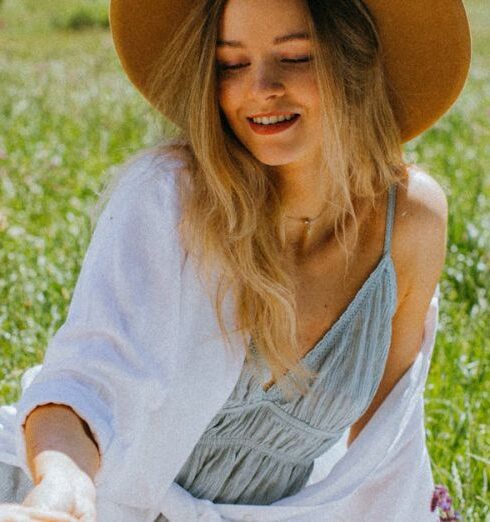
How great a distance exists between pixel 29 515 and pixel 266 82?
3.63ft

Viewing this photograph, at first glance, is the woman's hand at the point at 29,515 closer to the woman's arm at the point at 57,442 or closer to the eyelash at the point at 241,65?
the woman's arm at the point at 57,442

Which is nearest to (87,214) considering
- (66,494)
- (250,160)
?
(250,160)

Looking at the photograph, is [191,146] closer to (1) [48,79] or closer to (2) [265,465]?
(2) [265,465]

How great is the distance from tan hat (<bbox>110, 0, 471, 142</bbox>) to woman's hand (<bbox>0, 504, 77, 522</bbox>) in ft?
4.17

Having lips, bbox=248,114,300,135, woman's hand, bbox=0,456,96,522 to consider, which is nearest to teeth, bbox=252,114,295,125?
lips, bbox=248,114,300,135

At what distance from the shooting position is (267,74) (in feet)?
7.91

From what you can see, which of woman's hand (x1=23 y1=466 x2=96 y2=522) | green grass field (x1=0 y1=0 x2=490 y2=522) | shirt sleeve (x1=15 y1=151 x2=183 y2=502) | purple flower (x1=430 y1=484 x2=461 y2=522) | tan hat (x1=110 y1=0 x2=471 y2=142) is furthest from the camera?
green grass field (x1=0 y1=0 x2=490 y2=522)

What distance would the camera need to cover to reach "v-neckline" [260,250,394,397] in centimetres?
262

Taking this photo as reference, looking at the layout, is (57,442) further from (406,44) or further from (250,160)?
(406,44)

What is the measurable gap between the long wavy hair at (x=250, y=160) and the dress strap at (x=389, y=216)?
0.13 m

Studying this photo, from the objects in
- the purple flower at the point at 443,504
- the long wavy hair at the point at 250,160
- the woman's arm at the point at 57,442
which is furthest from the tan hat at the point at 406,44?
the woman's arm at the point at 57,442

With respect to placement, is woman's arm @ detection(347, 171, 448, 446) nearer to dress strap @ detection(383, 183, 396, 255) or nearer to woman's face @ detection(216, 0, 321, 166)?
dress strap @ detection(383, 183, 396, 255)

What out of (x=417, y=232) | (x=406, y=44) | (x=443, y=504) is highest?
(x=406, y=44)

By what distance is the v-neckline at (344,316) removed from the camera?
2.62 m
